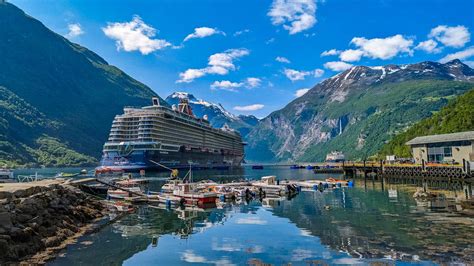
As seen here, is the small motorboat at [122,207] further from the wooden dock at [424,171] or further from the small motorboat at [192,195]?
the wooden dock at [424,171]

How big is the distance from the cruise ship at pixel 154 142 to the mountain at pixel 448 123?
78.8 meters

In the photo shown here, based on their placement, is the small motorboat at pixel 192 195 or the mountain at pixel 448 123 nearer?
the small motorboat at pixel 192 195

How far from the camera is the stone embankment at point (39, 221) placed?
20.5 meters

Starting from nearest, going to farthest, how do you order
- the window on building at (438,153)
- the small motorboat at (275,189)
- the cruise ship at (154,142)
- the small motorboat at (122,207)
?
the small motorboat at (122,207) < the small motorboat at (275,189) < the window on building at (438,153) < the cruise ship at (154,142)

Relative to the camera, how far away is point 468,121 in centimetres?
11238

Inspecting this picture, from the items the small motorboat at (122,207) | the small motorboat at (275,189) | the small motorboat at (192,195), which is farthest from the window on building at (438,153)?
the small motorboat at (122,207)

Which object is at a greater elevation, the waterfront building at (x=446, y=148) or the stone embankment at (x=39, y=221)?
the waterfront building at (x=446, y=148)

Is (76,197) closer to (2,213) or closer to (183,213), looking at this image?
(183,213)

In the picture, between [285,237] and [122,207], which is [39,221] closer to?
[285,237]

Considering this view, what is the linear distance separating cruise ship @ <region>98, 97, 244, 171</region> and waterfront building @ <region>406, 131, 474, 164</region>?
69.1 m

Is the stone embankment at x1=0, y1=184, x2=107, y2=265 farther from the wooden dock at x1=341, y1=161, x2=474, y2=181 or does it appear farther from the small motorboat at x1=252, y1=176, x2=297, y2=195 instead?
the wooden dock at x1=341, y1=161, x2=474, y2=181

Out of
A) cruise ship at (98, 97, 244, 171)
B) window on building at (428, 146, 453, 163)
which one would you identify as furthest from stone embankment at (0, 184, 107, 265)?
cruise ship at (98, 97, 244, 171)

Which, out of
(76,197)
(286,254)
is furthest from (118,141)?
(286,254)

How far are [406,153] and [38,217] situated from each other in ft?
418
